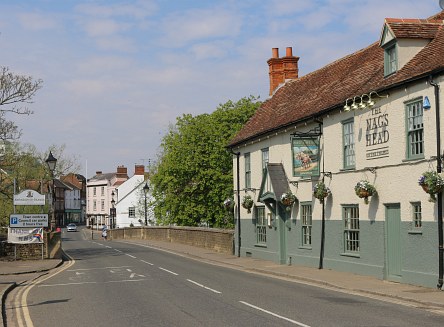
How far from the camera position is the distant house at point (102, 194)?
395 ft

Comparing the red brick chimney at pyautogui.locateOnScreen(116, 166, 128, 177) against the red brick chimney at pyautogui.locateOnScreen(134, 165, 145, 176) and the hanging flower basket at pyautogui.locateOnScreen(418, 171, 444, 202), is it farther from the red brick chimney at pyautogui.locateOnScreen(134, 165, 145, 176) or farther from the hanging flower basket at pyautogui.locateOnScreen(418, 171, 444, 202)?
the hanging flower basket at pyautogui.locateOnScreen(418, 171, 444, 202)

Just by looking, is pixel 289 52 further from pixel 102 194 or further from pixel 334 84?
pixel 102 194

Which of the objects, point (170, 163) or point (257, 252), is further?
point (170, 163)

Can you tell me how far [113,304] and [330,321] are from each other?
5.71 meters

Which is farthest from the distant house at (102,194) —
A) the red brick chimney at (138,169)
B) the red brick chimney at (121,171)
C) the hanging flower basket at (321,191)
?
the hanging flower basket at (321,191)

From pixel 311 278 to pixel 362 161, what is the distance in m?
4.37

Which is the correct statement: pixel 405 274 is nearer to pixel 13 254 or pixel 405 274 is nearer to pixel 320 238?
pixel 320 238

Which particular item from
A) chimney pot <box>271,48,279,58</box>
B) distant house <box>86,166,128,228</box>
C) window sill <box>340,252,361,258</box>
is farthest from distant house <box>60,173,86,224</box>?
window sill <box>340,252,361,258</box>

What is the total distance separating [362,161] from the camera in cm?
2103

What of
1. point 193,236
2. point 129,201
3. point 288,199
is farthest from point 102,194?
point 288,199

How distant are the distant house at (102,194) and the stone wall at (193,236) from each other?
5620 cm

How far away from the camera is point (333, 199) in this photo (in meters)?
23.1

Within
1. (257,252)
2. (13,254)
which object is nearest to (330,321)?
(257,252)

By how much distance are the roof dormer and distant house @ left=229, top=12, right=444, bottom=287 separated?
0.03 meters
